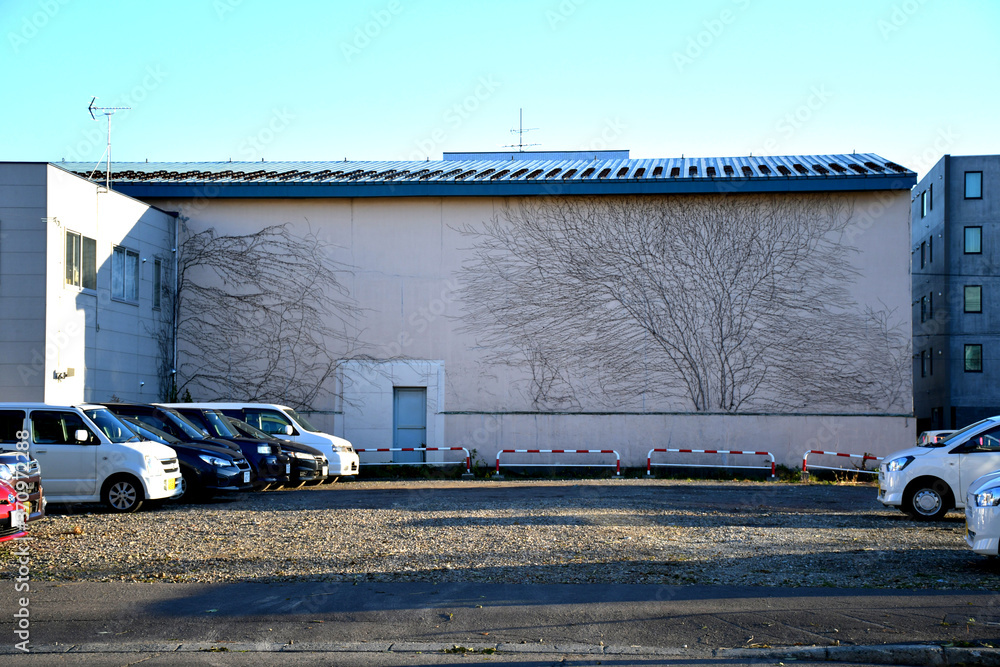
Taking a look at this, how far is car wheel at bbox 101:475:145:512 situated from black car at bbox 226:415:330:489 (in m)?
4.58

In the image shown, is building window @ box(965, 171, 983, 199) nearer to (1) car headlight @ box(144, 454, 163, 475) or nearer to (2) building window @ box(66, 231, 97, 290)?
(2) building window @ box(66, 231, 97, 290)

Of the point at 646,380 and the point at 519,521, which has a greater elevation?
the point at 646,380

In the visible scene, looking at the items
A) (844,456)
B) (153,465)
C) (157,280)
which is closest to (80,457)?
(153,465)

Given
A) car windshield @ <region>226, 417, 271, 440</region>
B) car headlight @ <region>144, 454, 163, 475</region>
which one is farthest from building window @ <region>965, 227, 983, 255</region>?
car headlight @ <region>144, 454, 163, 475</region>

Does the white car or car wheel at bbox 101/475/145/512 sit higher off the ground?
the white car

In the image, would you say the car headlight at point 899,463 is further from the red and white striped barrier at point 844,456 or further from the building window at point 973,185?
the building window at point 973,185

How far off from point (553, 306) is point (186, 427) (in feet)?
40.5

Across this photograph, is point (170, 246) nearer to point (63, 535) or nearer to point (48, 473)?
point (48, 473)

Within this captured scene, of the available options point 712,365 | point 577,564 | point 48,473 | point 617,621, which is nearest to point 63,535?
point 48,473

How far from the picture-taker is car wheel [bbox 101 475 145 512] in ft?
48.5

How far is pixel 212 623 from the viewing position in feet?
25.7

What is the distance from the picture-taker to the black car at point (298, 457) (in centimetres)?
1967

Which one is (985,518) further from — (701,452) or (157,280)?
(157,280)

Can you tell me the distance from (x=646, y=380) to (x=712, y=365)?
6.17 feet
